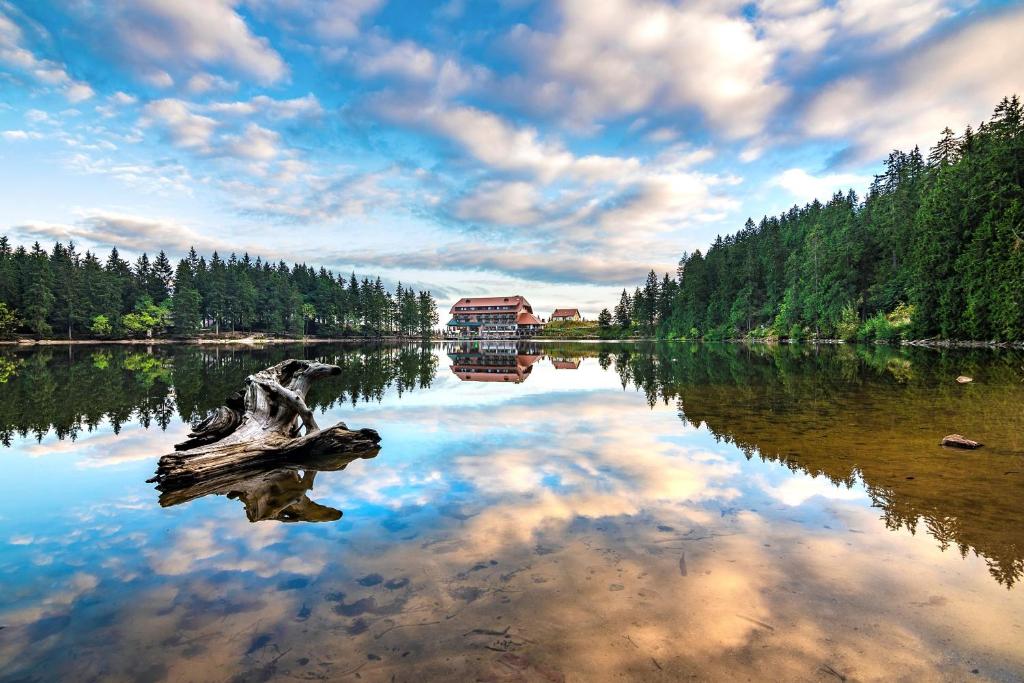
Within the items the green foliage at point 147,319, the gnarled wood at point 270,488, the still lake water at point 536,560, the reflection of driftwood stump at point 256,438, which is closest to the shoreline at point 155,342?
the green foliage at point 147,319

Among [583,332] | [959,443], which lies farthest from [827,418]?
[583,332]

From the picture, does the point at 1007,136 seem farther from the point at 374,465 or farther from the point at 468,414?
the point at 374,465

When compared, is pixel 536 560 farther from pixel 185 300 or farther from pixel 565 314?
pixel 565 314

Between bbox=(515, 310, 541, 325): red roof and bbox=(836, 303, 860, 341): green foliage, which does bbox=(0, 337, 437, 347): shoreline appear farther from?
bbox=(836, 303, 860, 341): green foliage

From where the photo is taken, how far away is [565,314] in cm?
15962

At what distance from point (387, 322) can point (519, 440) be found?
12063cm

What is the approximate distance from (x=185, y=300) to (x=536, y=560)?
98.7 metres

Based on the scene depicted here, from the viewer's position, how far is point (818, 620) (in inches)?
150

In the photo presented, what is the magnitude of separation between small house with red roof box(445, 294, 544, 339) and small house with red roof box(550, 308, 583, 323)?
5999 mm

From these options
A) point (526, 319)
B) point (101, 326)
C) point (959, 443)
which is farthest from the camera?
point (526, 319)

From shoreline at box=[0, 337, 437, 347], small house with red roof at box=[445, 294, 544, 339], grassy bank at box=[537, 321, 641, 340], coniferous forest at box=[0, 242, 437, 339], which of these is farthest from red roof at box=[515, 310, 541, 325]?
shoreline at box=[0, 337, 437, 347]

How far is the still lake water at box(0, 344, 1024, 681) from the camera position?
11.3 feet

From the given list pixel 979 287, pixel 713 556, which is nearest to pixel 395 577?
pixel 713 556

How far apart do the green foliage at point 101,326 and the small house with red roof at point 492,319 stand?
8205 cm
